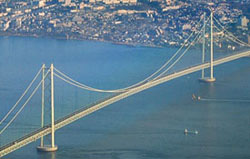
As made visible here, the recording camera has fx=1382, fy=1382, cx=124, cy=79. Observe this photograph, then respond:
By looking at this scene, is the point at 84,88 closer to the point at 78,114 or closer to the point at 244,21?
the point at 78,114

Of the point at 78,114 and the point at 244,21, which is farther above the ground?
the point at 244,21

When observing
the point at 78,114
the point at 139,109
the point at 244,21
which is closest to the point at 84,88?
the point at 139,109

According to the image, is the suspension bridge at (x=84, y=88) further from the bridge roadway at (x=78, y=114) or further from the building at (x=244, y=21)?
the building at (x=244, y=21)

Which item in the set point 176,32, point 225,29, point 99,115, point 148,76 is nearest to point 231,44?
point 225,29

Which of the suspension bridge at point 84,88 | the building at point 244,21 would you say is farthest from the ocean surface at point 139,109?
the building at point 244,21

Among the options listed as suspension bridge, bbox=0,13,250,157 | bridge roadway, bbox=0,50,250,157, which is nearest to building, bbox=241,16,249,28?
suspension bridge, bbox=0,13,250,157

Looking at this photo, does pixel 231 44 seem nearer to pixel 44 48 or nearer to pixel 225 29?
pixel 225 29

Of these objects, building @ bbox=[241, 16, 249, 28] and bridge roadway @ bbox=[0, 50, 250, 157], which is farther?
building @ bbox=[241, 16, 249, 28]

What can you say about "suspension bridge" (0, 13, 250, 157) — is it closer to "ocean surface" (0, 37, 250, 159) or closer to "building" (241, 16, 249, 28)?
"ocean surface" (0, 37, 250, 159)
